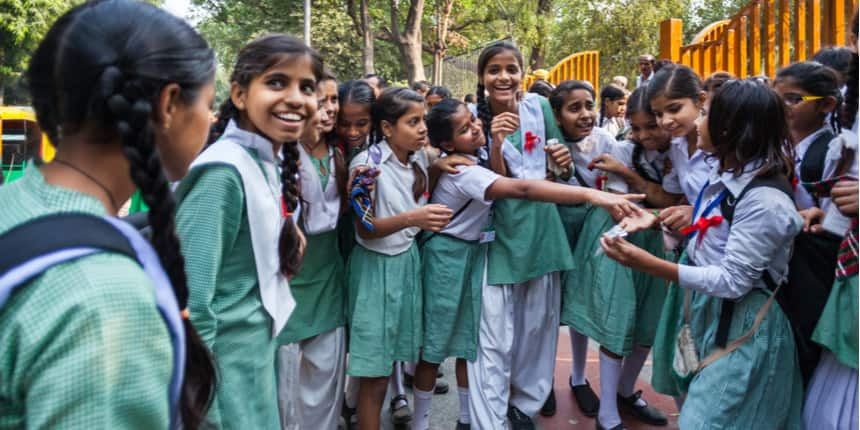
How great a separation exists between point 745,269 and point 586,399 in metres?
1.95

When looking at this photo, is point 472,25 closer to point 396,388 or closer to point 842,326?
point 396,388

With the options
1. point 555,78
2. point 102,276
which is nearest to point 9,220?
point 102,276

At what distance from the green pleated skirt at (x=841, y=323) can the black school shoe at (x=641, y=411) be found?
5.58 feet

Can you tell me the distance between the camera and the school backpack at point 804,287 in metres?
2.31

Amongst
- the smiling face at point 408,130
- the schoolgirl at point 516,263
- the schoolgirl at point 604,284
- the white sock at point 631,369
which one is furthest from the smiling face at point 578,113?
the white sock at point 631,369

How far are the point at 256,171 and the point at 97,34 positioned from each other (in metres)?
0.86

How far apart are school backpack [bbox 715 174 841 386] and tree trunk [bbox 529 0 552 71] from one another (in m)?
19.8

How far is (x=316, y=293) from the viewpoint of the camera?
3.01m

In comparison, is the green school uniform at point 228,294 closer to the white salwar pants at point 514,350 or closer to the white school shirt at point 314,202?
the white school shirt at point 314,202

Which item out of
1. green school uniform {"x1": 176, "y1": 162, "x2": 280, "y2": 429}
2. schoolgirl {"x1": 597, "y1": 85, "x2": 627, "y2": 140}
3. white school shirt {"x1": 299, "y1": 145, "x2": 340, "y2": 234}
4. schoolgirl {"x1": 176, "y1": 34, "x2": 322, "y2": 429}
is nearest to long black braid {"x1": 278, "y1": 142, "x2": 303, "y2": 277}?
schoolgirl {"x1": 176, "y1": 34, "x2": 322, "y2": 429}

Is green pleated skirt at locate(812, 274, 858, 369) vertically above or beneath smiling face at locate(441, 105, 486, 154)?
beneath

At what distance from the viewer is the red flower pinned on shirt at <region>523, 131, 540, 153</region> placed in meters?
3.48

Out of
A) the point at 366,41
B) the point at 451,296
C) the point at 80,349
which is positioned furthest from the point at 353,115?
the point at 366,41

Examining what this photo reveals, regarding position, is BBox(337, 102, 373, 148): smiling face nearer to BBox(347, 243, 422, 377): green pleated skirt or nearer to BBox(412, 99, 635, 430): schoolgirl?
BBox(412, 99, 635, 430): schoolgirl
